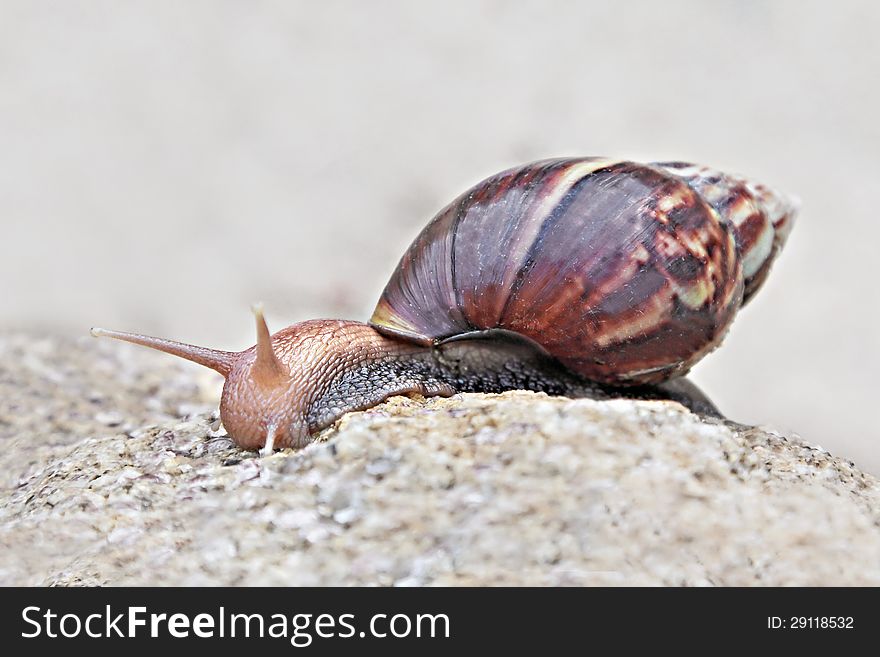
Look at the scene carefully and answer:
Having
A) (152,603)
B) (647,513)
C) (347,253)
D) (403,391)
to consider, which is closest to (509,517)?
(647,513)

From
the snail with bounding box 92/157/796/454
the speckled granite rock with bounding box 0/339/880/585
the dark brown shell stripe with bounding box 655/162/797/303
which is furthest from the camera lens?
the dark brown shell stripe with bounding box 655/162/797/303

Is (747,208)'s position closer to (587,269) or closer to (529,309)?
(587,269)

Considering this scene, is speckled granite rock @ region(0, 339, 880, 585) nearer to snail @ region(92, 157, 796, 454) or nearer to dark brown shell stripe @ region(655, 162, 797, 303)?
snail @ region(92, 157, 796, 454)

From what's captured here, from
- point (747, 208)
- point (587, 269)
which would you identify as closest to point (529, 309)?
point (587, 269)

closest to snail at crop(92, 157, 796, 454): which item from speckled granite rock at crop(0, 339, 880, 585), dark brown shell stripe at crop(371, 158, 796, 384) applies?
dark brown shell stripe at crop(371, 158, 796, 384)

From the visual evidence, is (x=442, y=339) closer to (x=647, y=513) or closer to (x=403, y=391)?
(x=403, y=391)

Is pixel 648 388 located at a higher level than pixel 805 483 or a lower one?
higher
